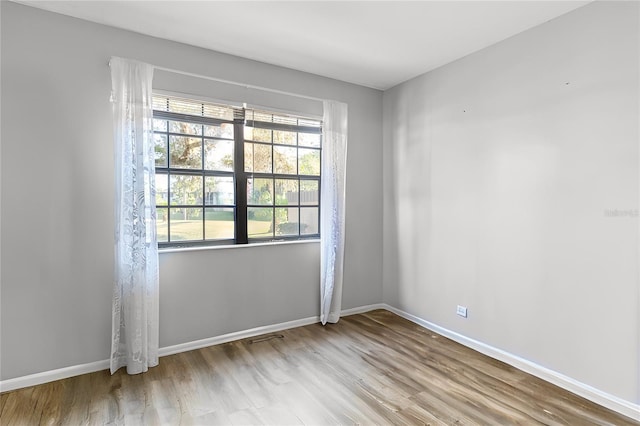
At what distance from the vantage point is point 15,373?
7.98ft

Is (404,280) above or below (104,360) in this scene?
above

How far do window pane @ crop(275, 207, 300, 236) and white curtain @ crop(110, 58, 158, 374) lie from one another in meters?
1.26

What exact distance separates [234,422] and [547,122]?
3.07 meters

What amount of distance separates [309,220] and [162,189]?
1.57 meters

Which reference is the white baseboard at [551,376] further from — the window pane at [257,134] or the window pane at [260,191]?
the window pane at [257,134]

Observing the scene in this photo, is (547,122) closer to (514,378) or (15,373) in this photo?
(514,378)

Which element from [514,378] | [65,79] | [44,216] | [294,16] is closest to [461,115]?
[294,16]

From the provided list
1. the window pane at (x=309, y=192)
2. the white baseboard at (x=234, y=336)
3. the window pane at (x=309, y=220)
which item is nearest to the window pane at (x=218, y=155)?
the window pane at (x=309, y=192)

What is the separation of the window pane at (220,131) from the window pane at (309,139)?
0.77 metres

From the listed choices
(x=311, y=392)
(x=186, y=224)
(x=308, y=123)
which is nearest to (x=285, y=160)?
(x=308, y=123)

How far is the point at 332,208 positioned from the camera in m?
3.71

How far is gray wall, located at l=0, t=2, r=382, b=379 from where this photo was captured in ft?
7.95

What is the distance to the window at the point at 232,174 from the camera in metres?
3.06

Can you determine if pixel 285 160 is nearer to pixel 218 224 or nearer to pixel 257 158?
pixel 257 158
